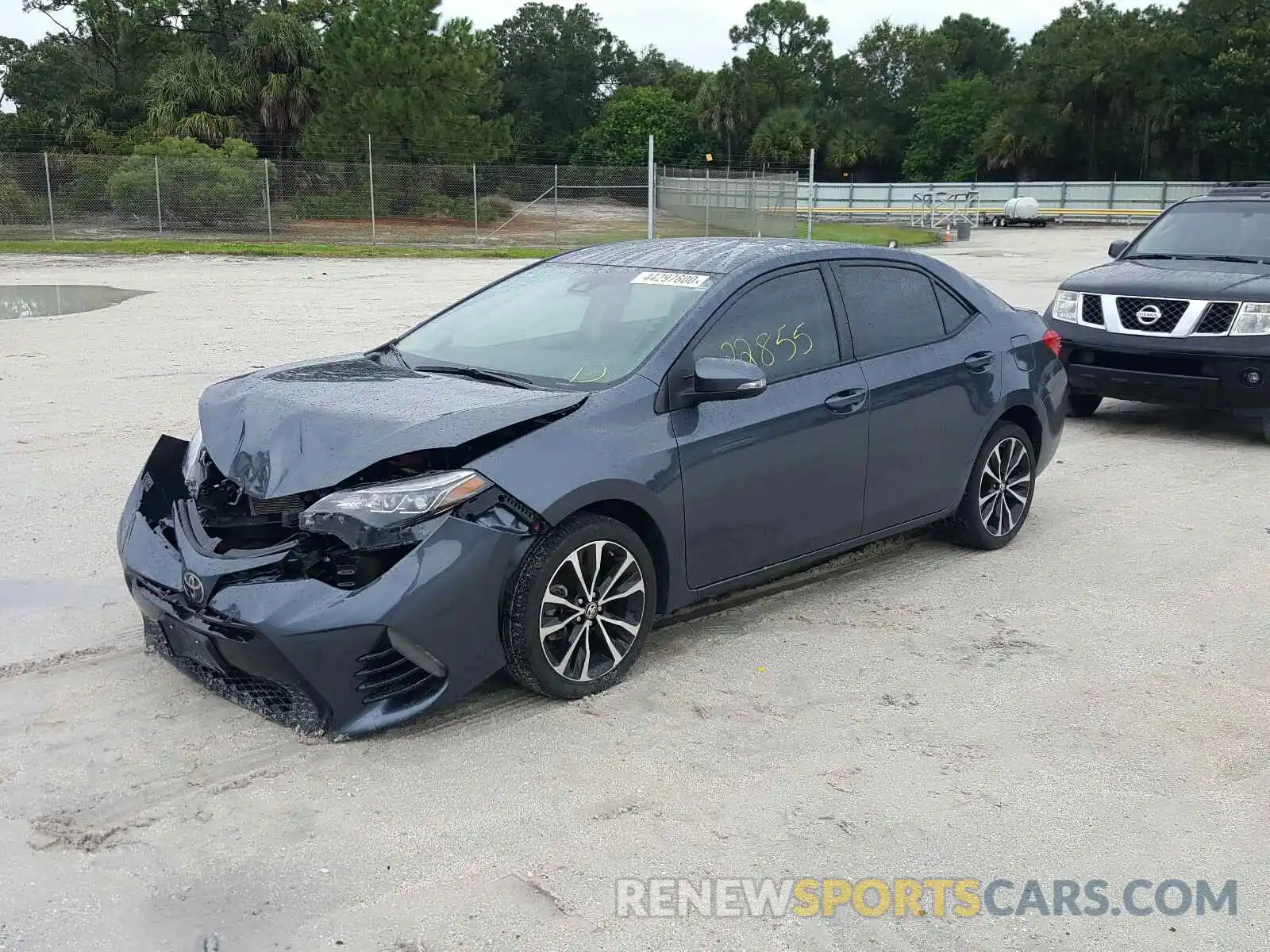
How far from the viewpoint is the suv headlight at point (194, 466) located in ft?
14.8

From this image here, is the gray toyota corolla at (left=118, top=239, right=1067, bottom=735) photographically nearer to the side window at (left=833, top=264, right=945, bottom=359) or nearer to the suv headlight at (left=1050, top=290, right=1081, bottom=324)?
the side window at (left=833, top=264, right=945, bottom=359)

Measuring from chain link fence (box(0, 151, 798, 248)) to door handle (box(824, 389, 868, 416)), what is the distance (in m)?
25.3

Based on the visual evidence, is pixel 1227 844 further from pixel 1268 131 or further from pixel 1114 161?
pixel 1114 161

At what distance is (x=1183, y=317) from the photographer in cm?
901

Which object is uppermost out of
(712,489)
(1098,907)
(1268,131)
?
(1268,131)

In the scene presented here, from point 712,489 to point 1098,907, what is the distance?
6.78 ft

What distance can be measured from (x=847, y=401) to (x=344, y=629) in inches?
99.1

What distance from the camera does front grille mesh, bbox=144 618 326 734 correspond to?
401cm

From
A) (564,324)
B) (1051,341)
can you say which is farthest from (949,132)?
(564,324)

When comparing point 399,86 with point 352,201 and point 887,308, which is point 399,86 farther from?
point 887,308

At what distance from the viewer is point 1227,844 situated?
3641mm

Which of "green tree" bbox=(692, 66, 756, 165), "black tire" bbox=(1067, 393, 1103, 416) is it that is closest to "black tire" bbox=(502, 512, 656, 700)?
"black tire" bbox=(1067, 393, 1103, 416)

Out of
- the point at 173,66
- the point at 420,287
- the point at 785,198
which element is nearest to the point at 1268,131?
the point at 785,198

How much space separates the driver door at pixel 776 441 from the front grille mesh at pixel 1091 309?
4833mm
